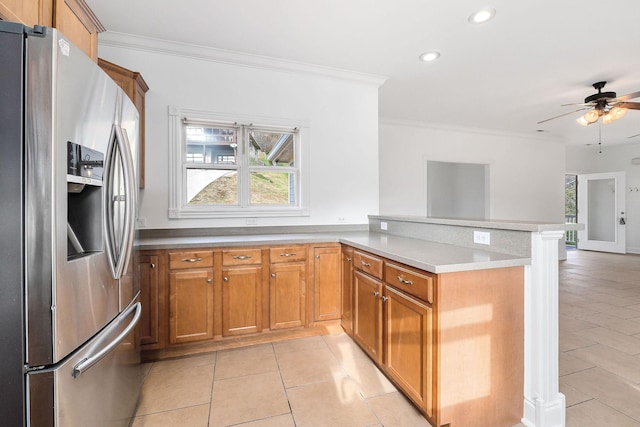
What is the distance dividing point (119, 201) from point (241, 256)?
1220 mm

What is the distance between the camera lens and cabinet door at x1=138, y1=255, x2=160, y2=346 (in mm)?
2271

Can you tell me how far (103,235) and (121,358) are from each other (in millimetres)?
655

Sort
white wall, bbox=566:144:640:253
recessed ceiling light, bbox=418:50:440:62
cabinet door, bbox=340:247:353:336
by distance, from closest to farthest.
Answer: cabinet door, bbox=340:247:353:336 → recessed ceiling light, bbox=418:50:440:62 → white wall, bbox=566:144:640:253

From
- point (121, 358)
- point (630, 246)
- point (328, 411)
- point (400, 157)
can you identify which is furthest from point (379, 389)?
point (630, 246)

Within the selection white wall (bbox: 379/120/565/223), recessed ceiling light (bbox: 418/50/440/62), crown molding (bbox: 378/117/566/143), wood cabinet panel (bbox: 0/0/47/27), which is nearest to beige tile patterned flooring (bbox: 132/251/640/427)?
wood cabinet panel (bbox: 0/0/47/27)

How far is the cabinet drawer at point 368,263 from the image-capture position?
6.78 ft

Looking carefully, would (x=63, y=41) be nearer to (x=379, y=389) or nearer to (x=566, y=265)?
(x=379, y=389)

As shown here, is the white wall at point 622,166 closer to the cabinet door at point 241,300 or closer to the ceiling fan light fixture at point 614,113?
the ceiling fan light fixture at point 614,113

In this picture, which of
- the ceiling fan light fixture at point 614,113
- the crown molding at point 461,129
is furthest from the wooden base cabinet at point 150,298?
the ceiling fan light fixture at point 614,113

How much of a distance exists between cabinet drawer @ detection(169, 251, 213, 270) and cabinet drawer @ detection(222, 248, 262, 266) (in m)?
0.12

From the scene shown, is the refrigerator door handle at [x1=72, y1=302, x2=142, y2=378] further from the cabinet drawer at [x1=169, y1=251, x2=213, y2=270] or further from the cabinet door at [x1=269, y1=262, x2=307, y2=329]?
the cabinet door at [x1=269, y1=262, x2=307, y2=329]

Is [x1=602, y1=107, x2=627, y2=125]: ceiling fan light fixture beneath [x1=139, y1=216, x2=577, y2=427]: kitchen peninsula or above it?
above

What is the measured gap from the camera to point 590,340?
2.61 m

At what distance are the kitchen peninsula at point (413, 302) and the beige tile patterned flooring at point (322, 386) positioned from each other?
0.47 ft
